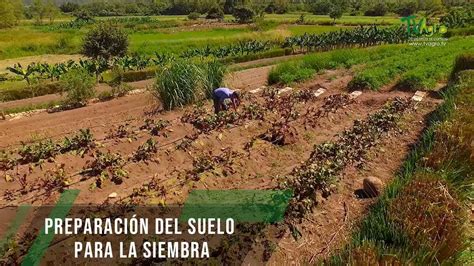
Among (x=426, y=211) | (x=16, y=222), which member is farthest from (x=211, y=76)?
(x=426, y=211)

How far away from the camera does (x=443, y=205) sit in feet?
15.7

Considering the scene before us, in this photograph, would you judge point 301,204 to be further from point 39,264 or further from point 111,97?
point 111,97

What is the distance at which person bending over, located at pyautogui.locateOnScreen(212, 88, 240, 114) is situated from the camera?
31.7 ft

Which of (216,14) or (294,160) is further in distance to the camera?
(216,14)

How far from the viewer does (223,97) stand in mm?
→ 9742

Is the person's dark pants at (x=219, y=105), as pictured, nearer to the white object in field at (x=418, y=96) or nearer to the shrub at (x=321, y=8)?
the white object in field at (x=418, y=96)

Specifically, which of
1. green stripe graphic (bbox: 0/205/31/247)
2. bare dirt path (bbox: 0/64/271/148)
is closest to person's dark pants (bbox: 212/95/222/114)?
bare dirt path (bbox: 0/64/271/148)

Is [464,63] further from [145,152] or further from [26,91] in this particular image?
[26,91]

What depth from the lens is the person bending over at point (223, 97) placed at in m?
9.65

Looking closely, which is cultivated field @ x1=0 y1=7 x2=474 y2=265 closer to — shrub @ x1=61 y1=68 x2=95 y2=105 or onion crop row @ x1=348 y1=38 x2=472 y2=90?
onion crop row @ x1=348 y1=38 x2=472 y2=90

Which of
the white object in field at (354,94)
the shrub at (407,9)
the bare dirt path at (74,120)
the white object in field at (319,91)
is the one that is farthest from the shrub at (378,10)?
the white object in field at (354,94)

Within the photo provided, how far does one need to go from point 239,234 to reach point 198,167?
2.16 m

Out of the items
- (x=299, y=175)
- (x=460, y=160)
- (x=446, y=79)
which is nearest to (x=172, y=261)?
(x=299, y=175)

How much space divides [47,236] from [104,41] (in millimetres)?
23383
